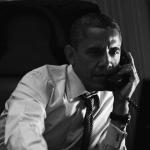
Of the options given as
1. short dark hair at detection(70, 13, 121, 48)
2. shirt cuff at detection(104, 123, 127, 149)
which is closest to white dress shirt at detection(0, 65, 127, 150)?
shirt cuff at detection(104, 123, 127, 149)

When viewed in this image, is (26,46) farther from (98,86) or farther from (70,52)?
(98,86)

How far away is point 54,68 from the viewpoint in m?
1.28

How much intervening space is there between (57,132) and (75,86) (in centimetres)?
21

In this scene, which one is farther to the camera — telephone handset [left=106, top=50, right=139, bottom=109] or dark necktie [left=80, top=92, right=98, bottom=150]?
dark necktie [left=80, top=92, right=98, bottom=150]

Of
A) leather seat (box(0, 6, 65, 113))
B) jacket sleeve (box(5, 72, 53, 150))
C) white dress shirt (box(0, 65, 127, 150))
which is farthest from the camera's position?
leather seat (box(0, 6, 65, 113))

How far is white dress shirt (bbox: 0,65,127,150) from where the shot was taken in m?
1.03

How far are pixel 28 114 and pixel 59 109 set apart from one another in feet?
0.88

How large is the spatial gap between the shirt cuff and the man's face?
0.17 meters

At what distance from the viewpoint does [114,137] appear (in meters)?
1.19

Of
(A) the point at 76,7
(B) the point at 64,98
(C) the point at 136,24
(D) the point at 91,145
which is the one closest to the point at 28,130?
(B) the point at 64,98

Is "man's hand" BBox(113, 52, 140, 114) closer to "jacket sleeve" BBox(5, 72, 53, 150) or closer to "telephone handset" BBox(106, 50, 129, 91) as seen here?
"telephone handset" BBox(106, 50, 129, 91)

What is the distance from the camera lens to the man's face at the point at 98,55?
1.13 m

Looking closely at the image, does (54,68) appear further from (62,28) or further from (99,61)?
(62,28)

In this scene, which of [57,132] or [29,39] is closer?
[57,132]
